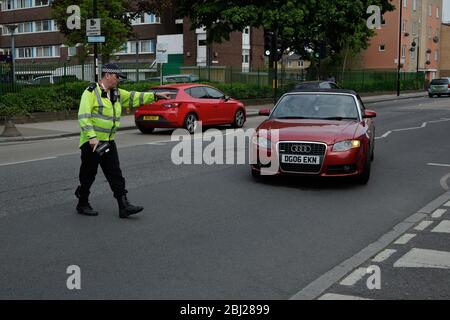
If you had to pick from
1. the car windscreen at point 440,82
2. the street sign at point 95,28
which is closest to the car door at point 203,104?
the street sign at point 95,28

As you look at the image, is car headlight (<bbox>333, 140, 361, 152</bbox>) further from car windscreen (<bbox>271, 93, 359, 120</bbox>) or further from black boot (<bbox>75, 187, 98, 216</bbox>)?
black boot (<bbox>75, 187, 98, 216</bbox>)

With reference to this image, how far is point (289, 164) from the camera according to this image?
30.2ft

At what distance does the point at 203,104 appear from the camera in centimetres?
1856

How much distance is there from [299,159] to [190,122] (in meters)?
9.12

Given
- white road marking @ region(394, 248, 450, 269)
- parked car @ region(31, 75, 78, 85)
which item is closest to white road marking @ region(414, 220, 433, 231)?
white road marking @ region(394, 248, 450, 269)

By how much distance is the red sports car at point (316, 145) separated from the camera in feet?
29.7

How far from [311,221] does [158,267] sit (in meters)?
2.48

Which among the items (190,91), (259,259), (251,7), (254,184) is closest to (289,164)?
(254,184)

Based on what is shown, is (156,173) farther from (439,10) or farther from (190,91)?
(439,10)

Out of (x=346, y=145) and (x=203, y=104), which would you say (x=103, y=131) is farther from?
(x=203, y=104)

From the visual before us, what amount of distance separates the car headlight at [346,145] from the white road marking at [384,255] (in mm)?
3213

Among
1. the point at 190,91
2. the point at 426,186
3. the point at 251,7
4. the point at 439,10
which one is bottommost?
the point at 426,186

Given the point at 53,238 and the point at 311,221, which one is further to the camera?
the point at 311,221

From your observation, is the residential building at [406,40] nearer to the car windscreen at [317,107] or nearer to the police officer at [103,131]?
the car windscreen at [317,107]
